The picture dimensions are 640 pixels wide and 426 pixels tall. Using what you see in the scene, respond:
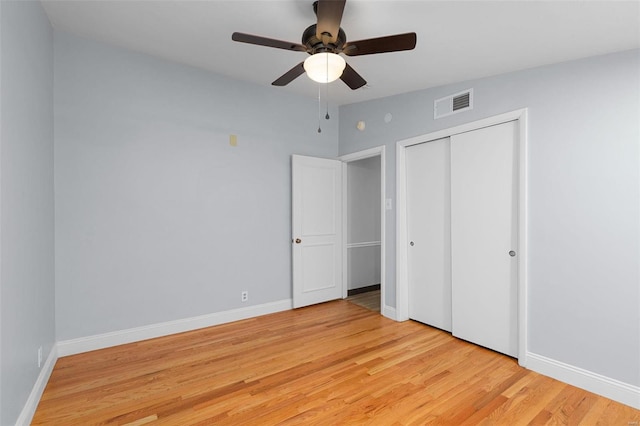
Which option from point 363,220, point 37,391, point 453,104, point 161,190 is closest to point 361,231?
point 363,220

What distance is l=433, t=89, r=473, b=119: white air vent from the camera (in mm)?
3145

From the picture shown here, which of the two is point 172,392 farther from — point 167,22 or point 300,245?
point 167,22

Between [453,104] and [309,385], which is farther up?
[453,104]

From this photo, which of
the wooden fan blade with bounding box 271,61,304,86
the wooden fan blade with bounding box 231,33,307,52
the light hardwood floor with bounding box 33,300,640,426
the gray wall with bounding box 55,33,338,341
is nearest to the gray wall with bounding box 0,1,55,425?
the gray wall with bounding box 55,33,338,341

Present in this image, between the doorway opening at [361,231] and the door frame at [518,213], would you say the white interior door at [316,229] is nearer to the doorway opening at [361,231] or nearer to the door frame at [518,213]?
the doorway opening at [361,231]

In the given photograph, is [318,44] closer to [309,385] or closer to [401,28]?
[401,28]

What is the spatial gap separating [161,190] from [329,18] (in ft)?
7.92

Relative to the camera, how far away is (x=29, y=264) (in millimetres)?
2039

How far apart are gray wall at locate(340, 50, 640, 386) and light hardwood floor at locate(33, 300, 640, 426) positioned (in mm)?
403

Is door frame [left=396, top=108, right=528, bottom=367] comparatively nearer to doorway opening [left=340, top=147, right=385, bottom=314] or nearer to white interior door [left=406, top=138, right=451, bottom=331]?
white interior door [left=406, top=138, right=451, bottom=331]

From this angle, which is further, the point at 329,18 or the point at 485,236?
the point at 485,236

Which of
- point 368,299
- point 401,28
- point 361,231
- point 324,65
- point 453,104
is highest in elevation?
point 401,28

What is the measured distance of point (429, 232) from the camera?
→ 11.8 feet

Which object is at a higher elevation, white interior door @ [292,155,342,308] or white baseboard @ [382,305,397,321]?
white interior door @ [292,155,342,308]
